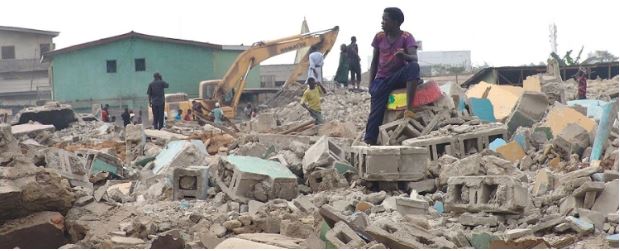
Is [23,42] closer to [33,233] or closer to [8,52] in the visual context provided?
[8,52]

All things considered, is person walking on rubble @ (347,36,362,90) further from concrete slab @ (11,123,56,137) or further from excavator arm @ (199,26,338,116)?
concrete slab @ (11,123,56,137)

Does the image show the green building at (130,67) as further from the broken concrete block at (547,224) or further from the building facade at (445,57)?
the broken concrete block at (547,224)

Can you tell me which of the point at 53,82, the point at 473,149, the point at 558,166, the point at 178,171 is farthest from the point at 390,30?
the point at 53,82

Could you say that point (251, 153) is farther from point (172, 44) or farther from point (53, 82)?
point (53, 82)

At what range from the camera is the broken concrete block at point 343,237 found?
17.4 ft

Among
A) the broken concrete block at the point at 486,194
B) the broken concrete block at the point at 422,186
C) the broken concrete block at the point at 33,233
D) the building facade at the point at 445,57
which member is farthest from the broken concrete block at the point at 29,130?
the building facade at the point at 445,57

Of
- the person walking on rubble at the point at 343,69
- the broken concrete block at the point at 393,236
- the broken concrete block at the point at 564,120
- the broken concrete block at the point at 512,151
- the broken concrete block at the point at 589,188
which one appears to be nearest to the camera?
the broken concrete block at the point at 393,236

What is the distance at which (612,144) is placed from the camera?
349 inches

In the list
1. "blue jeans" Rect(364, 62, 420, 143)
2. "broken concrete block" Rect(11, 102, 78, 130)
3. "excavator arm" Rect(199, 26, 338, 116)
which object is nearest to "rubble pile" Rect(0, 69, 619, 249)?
"blue jeans" Rect(364, 62, 420, 143)

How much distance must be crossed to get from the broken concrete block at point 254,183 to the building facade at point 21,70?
3031 cm

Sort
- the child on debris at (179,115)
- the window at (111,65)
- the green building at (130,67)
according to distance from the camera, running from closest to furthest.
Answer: the child on debris at (179,115) → the green building at (130,67) → the window at (111,65)

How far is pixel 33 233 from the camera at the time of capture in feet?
19.6

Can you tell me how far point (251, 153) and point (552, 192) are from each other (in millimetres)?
3864

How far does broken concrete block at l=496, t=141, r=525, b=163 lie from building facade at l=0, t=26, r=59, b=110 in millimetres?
30221
